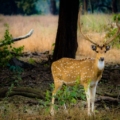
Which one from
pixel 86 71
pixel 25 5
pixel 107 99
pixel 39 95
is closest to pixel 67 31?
pixel 107 99

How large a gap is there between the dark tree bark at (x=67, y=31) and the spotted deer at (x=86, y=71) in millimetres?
3723

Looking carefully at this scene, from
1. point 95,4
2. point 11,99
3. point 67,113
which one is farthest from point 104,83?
point 95,4

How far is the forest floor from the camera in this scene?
7.83 m

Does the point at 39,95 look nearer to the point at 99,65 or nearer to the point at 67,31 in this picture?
the point at 99,65

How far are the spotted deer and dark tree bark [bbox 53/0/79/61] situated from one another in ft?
12.2

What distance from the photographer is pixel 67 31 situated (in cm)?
1308

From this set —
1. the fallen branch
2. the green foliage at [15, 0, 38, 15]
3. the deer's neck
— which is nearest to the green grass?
the fallen branch

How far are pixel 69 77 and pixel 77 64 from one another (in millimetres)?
270

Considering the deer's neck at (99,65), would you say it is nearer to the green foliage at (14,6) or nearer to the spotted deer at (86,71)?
the spotted deer at (86,71)

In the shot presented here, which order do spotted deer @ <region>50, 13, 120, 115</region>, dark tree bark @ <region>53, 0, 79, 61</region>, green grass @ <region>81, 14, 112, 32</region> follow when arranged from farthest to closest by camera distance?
green grass @ <region>81, 14, 112, 32</region> → dark tree bark @ <region>53, 0, 79, 61</region> → spotted deer @ <region>50, 13, 120, 115</region>

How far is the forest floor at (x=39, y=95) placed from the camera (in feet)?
25.7

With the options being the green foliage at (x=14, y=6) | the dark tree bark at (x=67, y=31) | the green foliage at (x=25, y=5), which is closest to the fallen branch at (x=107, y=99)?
the dark tree bark at (x=67, y=31)

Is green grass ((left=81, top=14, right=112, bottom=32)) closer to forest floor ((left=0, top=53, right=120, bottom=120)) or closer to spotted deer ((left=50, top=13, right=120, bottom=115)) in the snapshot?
forest floor ((left=0, top=53, right=120, bottom=120))

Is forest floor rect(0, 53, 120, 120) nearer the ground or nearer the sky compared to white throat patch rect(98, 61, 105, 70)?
nearer the ground
